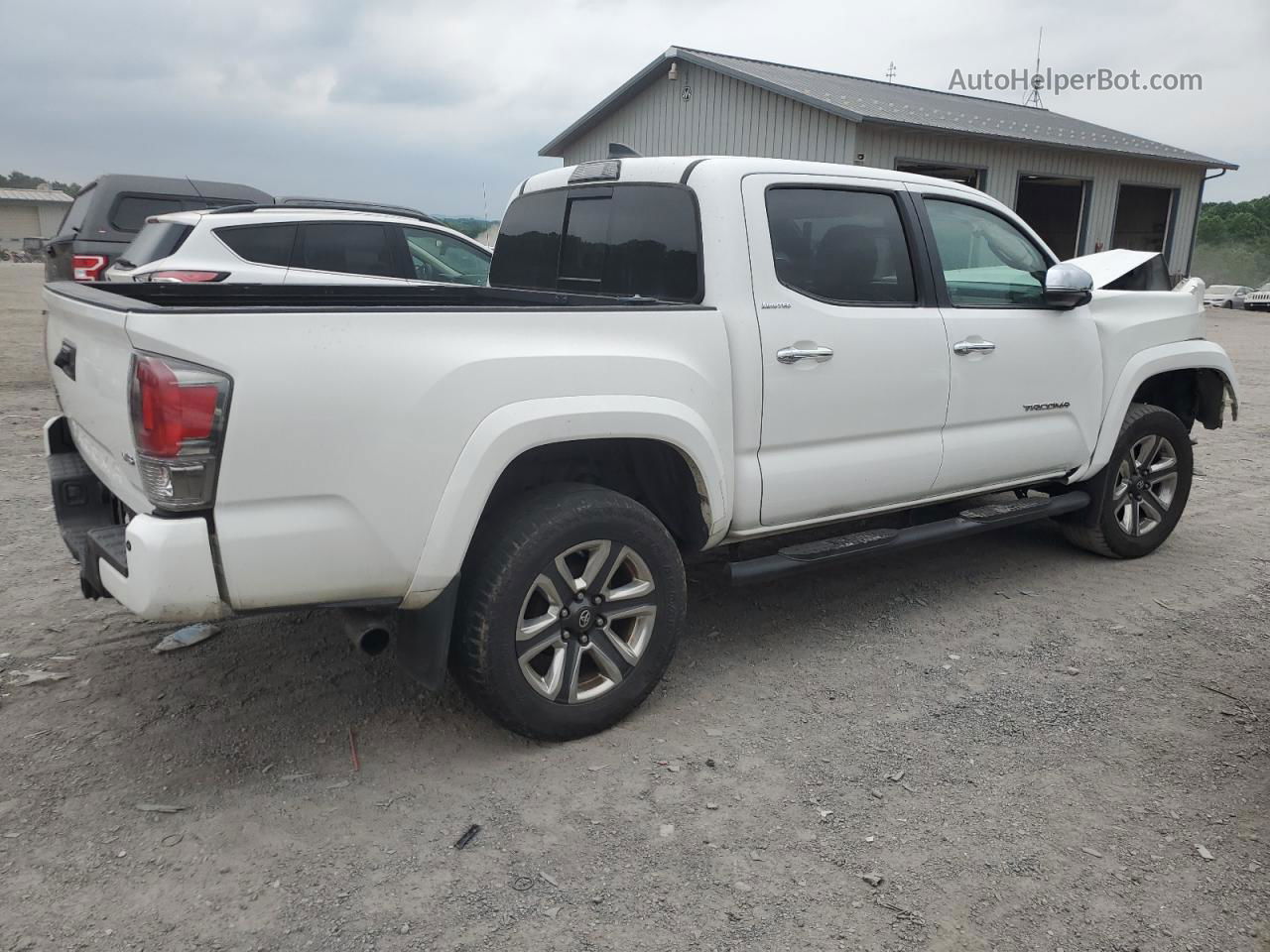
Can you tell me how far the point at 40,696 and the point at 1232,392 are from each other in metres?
5.78

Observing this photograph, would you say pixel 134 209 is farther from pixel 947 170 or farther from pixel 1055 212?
pixel 1055 212

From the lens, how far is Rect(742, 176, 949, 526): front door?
3684 mm

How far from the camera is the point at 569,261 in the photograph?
14.0ft

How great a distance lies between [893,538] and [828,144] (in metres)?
12.7

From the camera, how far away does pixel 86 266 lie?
9.68 m

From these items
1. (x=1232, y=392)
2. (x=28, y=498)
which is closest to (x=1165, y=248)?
(x=1232, y=392)

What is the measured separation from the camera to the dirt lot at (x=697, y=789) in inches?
99.2

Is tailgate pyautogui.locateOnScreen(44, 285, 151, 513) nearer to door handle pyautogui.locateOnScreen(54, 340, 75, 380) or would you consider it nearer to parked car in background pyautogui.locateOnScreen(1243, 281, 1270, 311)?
door handle pyautogui.locateOnScreen(54, 340, 75, 380)

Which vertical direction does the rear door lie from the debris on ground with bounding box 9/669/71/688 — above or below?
above

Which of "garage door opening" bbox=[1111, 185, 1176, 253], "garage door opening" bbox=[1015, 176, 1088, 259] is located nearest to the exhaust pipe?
"garage door opening" bbox=[1015, 176, 1088, 259]

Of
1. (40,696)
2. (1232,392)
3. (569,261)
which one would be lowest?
(40,696)

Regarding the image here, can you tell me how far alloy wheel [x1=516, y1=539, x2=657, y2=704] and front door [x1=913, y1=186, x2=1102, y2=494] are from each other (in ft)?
5.36

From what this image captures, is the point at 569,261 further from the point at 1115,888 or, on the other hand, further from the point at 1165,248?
the point at 1165,248

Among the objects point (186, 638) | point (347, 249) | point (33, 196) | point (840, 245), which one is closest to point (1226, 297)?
point (347, 249)
